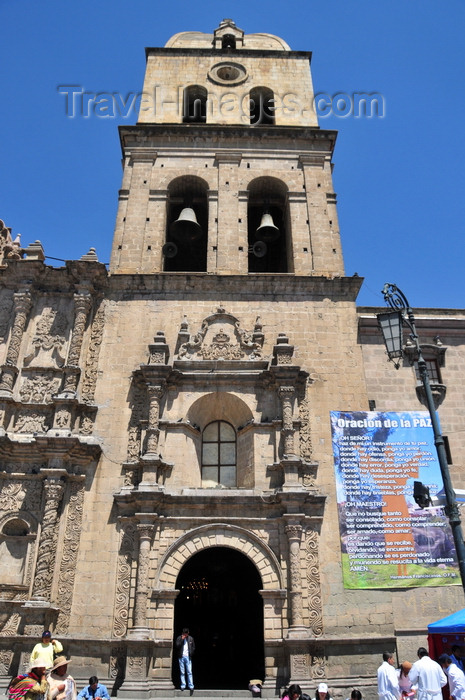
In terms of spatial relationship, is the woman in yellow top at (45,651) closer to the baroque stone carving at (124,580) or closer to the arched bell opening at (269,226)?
the baroque stone carving at (124,580)

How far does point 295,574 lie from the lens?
12906mm

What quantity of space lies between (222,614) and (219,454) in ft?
15.6

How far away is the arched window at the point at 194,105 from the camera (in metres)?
22.5

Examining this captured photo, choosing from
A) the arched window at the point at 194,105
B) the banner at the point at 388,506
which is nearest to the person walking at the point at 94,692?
the banner at the point at 388,506

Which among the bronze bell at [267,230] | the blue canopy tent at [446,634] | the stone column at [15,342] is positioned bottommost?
the blue canopy tent at [446,634]

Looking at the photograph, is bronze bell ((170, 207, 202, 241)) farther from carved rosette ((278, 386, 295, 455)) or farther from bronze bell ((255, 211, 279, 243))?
carved rosette ((278, 386, 295, 455))

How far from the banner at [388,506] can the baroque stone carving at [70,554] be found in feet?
20.7

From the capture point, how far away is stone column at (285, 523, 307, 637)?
492 inches

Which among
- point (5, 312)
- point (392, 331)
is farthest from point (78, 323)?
point (392, 331)

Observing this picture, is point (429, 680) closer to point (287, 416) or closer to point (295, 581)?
point (295, 581)

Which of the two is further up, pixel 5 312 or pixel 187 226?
pixel 187 226

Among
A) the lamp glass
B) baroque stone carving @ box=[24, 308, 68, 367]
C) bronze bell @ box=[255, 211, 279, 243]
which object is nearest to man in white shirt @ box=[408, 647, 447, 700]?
the lamp glass

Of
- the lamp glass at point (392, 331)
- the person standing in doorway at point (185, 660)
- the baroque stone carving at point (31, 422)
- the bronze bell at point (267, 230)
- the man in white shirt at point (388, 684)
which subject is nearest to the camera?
the man in white shirt at point (388, 684)

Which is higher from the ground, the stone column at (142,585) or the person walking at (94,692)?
the stone column at (142,585)
